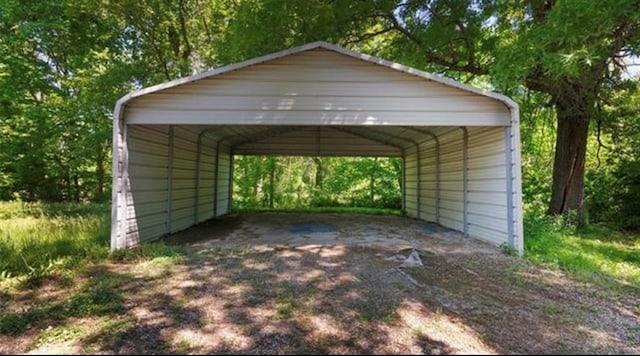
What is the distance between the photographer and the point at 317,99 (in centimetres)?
603

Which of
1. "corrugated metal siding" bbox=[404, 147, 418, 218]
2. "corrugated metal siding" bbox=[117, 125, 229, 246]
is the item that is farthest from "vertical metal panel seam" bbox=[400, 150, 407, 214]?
"corrugated metal siding" bbox=[117, 125, 229, 246]

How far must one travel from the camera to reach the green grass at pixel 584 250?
200 inches

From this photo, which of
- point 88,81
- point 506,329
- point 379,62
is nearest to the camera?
point 506,329

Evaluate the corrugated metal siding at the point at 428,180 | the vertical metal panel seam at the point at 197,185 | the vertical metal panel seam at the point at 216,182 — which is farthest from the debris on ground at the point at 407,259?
the vertical metal panel seam at the point at 216,182

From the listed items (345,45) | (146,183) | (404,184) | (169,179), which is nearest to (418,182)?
(404,184)

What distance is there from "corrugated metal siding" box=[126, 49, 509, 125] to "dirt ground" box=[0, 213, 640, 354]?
204 centimetres

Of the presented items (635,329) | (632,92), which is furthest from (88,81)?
(632,92)

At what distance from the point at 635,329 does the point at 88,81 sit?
11.7m

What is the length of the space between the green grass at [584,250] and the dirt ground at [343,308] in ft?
1.54

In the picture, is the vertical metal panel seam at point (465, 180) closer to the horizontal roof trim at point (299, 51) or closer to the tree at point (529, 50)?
the tree at point (529, 50)

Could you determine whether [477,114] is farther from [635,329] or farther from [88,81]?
[88,81]

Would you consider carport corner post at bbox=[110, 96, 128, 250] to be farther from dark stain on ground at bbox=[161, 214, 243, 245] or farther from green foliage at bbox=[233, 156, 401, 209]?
green foliage at bbox=[233, 156, 401, 209]

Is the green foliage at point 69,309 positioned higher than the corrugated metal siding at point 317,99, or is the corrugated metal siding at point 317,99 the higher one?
the corrugated metal siding at point 317,99

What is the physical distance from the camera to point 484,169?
274 inches
